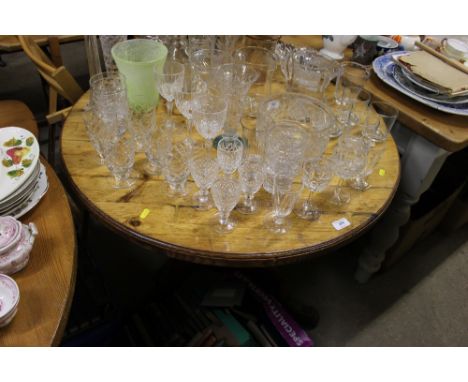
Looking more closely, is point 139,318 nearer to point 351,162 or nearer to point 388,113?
point 351,162

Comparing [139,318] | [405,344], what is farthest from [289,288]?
[139,318]

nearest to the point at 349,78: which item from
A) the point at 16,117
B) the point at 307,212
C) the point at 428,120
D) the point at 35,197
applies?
the point at 428,120

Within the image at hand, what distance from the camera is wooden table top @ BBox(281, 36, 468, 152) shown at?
1.12m

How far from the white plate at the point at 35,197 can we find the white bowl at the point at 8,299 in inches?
7.8

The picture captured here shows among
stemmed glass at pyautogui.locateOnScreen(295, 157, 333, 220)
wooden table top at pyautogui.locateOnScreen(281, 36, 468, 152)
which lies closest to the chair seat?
stemmed glass at pyautogui.locateOnScreen(295, 157, 333, 220)

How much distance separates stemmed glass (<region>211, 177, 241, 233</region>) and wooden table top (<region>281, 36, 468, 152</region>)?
0.66m

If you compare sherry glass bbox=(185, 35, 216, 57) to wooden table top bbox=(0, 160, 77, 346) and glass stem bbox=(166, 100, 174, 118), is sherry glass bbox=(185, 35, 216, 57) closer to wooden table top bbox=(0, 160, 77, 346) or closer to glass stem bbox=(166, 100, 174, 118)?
glass stem bbox=(166, 100, 174, 118)

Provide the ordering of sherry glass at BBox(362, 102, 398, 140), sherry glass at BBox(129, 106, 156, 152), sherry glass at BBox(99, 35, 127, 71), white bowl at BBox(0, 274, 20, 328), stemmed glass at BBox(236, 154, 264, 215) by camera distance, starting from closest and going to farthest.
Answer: white bowl at BBox(0, 274, 20, 328) < stemmed glass at BBox(236, 154, 264, 215) < sherry glass at BBox(129, 106, 156, 152) < sherry glass at BBox(362, 102, 398, 140) < sherry glass at BBox(99, 35, 127, 71)

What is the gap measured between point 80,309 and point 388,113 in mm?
1216

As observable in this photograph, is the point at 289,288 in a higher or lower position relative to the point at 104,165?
lower

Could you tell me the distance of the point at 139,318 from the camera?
1322 mm

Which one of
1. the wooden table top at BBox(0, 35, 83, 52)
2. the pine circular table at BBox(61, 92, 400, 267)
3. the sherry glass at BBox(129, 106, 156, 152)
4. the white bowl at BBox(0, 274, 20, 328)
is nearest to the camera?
the white bowl at BBox(0, 274, 20, 328)

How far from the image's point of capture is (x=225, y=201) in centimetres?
86

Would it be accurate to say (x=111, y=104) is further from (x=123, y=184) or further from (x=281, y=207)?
(x=281, y=207)
